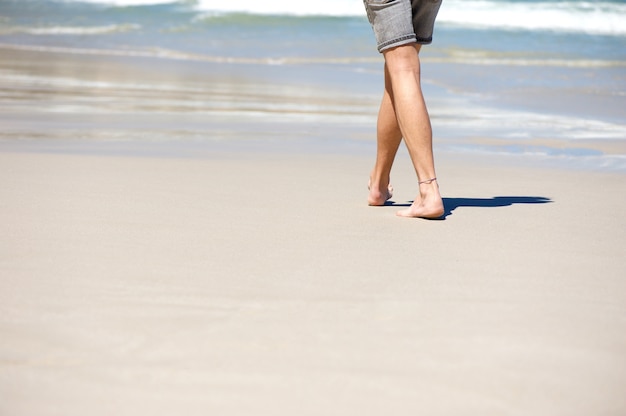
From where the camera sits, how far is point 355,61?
12.1 m

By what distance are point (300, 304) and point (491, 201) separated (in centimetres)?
175

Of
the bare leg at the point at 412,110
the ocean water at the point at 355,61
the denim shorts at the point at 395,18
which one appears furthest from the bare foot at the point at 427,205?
the ocean water at the point at 355,61

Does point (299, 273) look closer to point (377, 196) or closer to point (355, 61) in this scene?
point (377, 196)

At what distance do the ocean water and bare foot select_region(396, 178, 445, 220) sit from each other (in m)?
1.73

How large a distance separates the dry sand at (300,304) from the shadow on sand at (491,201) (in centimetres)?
2

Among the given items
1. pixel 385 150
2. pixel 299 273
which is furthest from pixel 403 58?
pixel 299 273

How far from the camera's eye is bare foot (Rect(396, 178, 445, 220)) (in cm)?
316

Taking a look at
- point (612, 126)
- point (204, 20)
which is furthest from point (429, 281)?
point (204, 20)

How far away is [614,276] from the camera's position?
2.45 m

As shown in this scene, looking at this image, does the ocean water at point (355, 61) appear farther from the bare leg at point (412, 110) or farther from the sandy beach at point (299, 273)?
the bare leg at point (412, 110)

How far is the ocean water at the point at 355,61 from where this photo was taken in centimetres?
622

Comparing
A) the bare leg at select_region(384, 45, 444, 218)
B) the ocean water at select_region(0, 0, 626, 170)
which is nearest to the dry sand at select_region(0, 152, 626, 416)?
the bare leg at select_region(384, 45, 444, 218)

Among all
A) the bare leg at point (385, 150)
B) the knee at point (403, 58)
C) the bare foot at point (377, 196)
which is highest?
the knee at point (403, 58)

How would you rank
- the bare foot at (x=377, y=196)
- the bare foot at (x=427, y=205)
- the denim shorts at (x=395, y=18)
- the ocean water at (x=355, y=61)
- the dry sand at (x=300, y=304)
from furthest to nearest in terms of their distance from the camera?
the ocean water at (x=355, y=61) → the bare foot at (x=377, y=196) → the denim shorts at (x=395, y=18) → the bare foot at (x=427, y=205) → the dry sand at (x=300, y=304)
